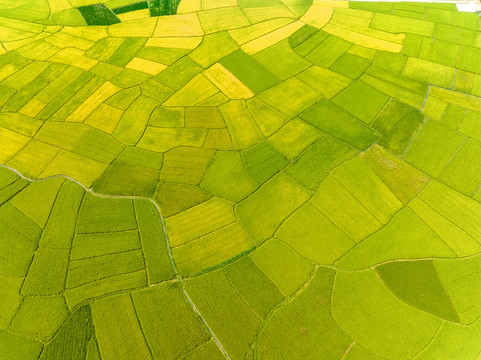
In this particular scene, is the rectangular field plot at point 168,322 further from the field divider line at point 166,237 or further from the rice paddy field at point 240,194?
the field divider line at point 166,237

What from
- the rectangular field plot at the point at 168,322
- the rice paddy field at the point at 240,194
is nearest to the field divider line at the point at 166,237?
the rice paddy field at the point at 240,194

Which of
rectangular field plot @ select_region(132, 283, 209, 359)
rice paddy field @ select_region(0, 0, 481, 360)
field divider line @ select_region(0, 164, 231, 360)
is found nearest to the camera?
rectangular field plot @ select_region(132, 283, 209, 359)

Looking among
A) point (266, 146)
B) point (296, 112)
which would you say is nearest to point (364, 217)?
point (266, 146)

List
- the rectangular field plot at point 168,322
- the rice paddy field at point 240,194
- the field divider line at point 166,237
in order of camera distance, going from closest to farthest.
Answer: the rectangular field plot at point 168,322
the field divider line at point 166,237
the rice paddy field at point 240,194

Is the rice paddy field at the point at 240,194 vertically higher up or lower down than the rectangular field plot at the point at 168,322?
higher up

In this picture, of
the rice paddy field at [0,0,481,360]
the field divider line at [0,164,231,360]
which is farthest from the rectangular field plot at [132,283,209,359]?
the field divider line at [0,164,231,360]

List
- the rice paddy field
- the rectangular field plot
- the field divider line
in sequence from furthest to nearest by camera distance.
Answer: the rice paddy field < the field divider line < the rectangular field plot

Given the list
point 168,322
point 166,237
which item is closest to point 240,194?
point 166,237

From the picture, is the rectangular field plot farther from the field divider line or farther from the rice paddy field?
the field divider line

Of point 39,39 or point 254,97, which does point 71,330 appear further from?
point 39,39
